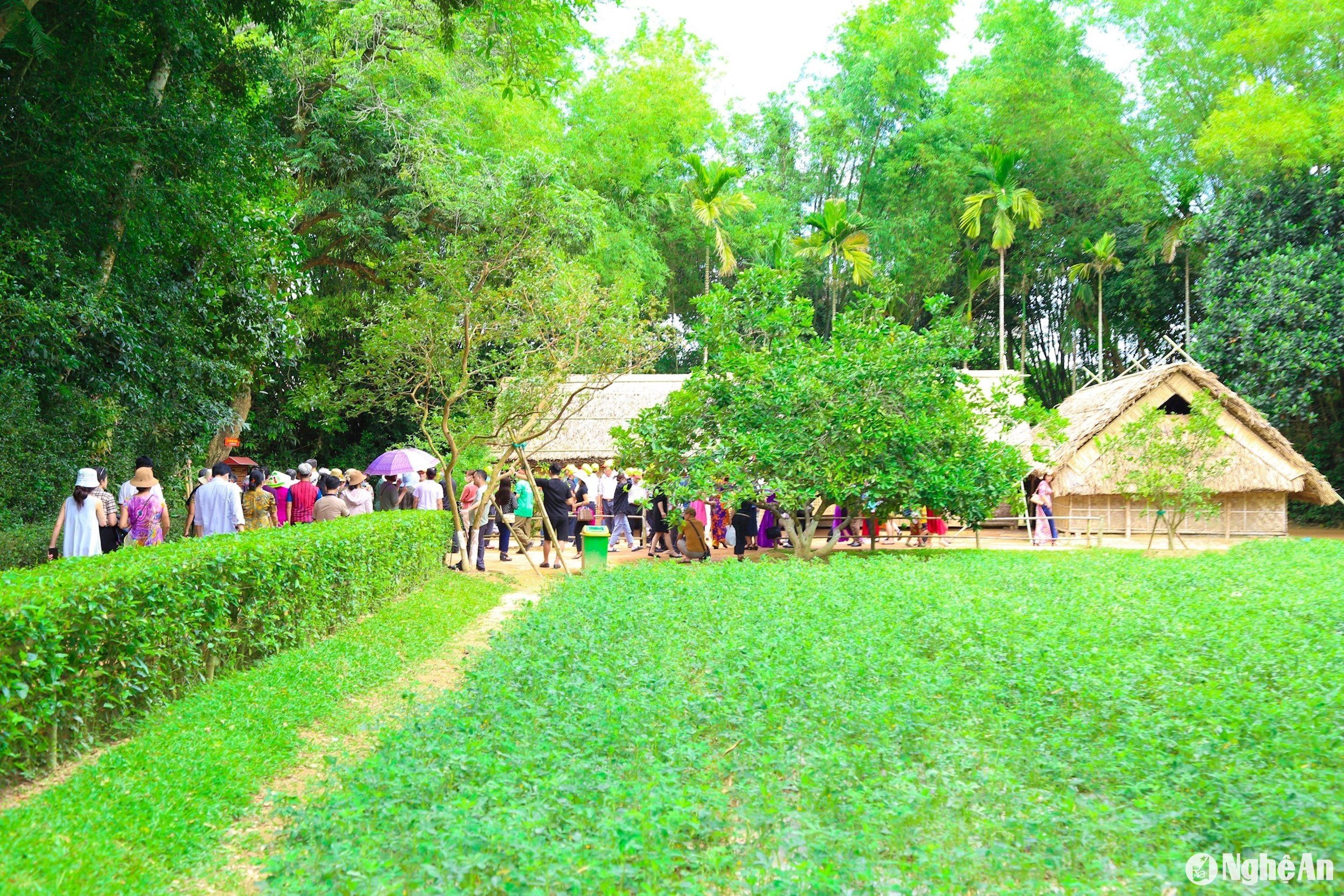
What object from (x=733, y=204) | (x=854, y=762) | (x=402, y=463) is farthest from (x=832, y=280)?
(x=854, y=762)

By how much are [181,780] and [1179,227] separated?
103 ft

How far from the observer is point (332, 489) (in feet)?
48.9

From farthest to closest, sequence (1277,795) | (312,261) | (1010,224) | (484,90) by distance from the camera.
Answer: (1010,224) → (484,90) → (312,261) → (1277,795)

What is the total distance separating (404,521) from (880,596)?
5.97m

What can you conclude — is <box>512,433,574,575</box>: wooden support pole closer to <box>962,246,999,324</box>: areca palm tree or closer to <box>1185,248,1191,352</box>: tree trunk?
<box>962,246,999,324</box>: areca palm tree

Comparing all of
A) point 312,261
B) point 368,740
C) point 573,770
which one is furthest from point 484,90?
point 573,770

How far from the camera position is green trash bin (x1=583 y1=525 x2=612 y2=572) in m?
14.7

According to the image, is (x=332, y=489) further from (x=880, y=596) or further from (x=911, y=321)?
(x=911, y=321)

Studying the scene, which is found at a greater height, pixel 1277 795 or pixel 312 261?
pixel 312 261

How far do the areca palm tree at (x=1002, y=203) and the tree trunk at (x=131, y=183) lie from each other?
2410 centimetres

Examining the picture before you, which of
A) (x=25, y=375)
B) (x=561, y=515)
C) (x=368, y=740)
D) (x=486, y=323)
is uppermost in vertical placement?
(x=486, y=323)

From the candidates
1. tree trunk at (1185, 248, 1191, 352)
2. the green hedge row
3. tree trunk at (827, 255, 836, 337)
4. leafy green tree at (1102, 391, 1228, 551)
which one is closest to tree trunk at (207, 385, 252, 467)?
the green hedge row

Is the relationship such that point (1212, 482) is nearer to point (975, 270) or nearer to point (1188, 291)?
point (1188, 291)

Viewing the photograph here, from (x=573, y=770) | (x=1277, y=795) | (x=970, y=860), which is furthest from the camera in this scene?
(x=573, y=770)
